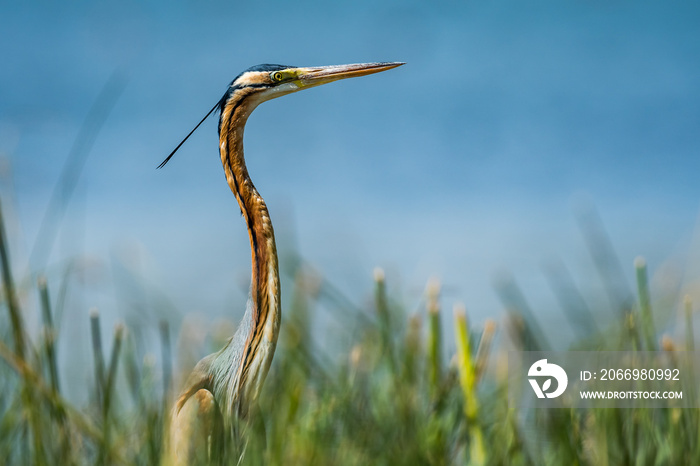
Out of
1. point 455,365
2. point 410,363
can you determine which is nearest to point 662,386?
point 455,365

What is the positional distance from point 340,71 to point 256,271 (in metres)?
0.89

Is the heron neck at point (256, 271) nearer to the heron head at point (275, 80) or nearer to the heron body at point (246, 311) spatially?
the heron body at point (246, 311)

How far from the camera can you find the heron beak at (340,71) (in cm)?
238

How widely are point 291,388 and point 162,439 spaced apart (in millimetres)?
323

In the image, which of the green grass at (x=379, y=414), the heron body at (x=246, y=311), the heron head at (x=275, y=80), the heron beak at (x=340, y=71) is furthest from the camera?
the heron beak at (x=340, y=71)

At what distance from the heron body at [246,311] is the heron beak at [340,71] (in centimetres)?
19

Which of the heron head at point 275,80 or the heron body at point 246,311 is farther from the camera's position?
the heron head at point 275,80

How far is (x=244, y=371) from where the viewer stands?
203cm

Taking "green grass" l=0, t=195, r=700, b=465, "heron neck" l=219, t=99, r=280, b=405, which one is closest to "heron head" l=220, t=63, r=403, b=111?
"heron neck" l=219, t=99, r=280, b=405

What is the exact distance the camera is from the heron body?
79.0 inches

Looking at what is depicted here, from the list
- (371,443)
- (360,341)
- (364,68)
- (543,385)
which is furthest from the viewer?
(364,68)

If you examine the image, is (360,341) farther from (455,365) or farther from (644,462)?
(644,462)

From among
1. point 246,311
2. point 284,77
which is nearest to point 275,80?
point 284,77

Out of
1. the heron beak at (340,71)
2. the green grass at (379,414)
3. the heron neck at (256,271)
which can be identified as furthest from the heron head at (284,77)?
the green grass at (379,414)
